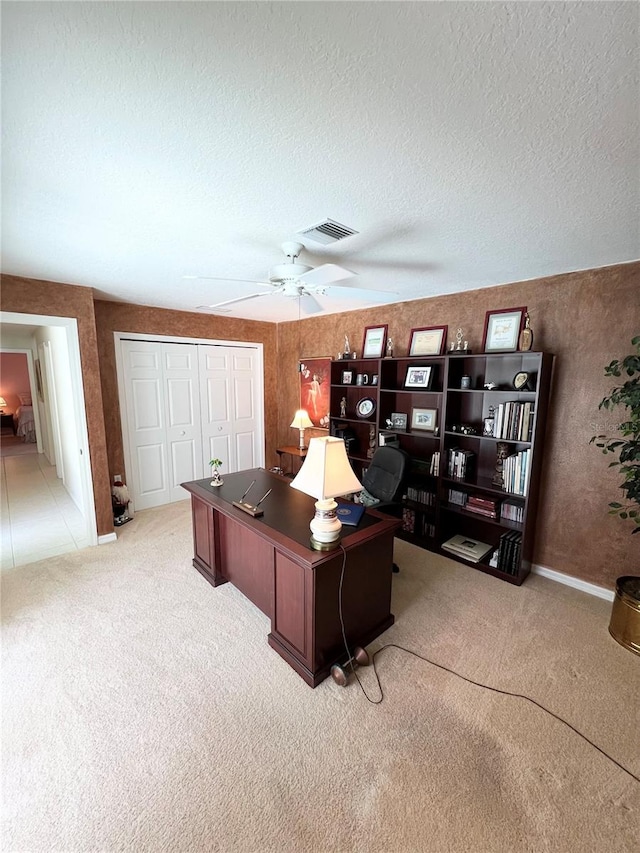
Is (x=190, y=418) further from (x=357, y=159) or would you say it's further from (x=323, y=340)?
(x=357, y=159)

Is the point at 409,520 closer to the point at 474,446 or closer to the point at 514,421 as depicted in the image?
the point at 474,446

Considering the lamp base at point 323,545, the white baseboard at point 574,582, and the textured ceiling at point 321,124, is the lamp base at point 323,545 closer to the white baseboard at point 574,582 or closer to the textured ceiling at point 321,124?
the textured ceiling at point 321,124

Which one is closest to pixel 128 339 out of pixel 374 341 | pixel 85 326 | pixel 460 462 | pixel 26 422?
pixel 85 326

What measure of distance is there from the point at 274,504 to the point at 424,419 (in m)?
1.93

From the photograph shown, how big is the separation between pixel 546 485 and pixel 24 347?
28.8ft

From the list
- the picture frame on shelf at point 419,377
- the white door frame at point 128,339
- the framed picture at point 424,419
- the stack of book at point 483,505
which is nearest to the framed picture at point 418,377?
the picture frame on shelf at point 419,377

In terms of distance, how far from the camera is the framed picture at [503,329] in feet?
9.49

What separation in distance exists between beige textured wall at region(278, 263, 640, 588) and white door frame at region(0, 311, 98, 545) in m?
3.71

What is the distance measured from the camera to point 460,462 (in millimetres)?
3234

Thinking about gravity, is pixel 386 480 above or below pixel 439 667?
above

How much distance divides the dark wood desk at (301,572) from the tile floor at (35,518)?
1.83 meters

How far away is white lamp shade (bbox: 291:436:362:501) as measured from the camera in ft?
5.94

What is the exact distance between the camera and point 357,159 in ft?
4.45

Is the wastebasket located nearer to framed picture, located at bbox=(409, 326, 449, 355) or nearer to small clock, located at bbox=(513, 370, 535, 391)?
small clock, located at bbox=(513, 370, 535, 391)
